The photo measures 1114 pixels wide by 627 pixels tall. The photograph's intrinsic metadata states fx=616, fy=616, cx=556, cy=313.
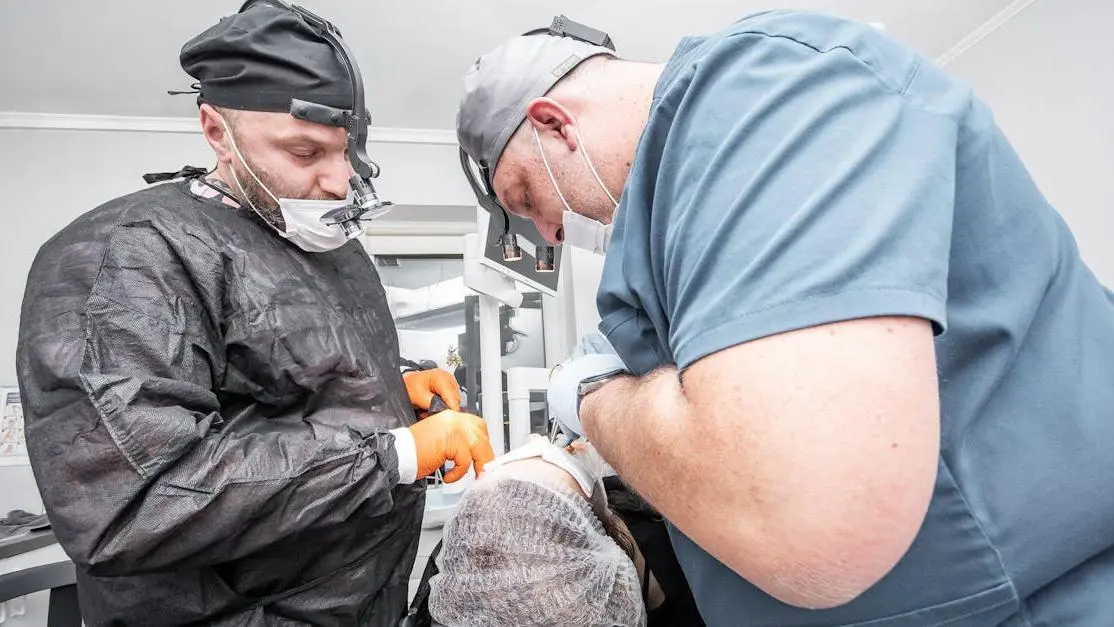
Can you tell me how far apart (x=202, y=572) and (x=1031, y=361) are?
122 cm

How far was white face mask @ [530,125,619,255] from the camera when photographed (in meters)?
0.79

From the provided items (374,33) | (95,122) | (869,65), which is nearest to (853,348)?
Answer: (869,65)

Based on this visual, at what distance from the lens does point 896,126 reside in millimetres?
468

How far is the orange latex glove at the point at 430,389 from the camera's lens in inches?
66.3

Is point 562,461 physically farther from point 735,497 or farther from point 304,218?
point 735,497

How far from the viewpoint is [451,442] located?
1245 millimetres

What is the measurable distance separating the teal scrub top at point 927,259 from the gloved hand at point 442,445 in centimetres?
73

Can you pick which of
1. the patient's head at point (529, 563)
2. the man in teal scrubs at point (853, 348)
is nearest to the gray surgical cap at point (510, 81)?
the man in teal scrubs at point (853, 348)

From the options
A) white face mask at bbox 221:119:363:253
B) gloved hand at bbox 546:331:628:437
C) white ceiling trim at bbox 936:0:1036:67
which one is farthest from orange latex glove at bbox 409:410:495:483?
white ceiling trim at bbox 936:0:1036:67

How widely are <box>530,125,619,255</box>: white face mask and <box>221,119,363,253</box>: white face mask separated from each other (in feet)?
2.09

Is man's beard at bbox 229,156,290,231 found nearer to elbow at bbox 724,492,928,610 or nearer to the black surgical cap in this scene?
the black surgical cap

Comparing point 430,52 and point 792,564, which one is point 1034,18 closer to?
point 430,52

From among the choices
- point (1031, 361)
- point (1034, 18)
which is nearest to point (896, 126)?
point (1031, 361)

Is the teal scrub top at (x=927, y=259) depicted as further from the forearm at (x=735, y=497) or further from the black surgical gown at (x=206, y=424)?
the black surgical gown at (x=206, y=424)
